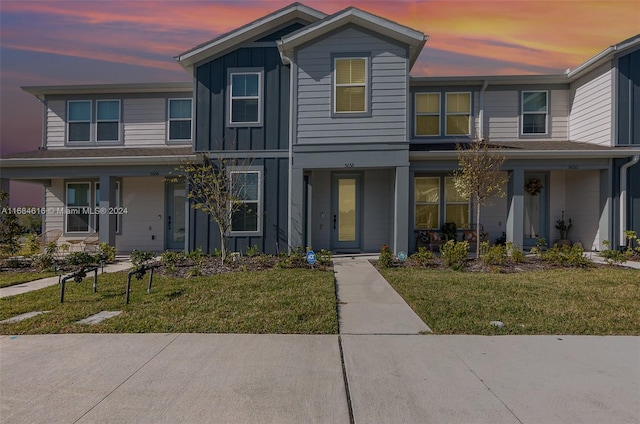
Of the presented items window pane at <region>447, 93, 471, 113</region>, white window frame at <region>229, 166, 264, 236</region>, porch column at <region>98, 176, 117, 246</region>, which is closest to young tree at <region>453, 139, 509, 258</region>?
window pane at <region>447, 93, 471, 113</region>

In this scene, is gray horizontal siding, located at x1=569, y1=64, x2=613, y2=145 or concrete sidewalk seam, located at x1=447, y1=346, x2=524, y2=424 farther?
gray horizontal siding, located at x1=569, y1=64, x2=613, y2=145

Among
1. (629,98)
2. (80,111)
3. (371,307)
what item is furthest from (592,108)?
(80,111)

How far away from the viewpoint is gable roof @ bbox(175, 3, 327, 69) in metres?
10.5

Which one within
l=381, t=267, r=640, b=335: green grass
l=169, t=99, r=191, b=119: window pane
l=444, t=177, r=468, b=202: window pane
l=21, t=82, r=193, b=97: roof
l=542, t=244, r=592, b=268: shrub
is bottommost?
l=381, t=267, r=640, b=335: green grass

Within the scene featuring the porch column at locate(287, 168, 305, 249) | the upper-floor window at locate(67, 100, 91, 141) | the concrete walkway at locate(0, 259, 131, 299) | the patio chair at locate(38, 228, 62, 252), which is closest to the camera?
the concrete walkway at locate(0, 259, 131, 299)

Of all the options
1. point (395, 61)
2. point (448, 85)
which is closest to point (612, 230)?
point (448, 85)

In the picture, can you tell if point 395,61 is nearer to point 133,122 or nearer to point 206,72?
point 206,72

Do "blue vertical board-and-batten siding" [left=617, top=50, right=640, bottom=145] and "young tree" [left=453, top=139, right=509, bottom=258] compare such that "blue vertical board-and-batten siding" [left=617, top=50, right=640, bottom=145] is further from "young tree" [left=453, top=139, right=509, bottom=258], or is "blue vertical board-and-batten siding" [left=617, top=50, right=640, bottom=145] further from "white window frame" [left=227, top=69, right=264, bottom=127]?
"white window frame" [left=227, top=69, right=264, bottom=127]

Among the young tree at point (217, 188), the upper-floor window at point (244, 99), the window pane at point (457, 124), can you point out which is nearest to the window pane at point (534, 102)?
the window pane at point (457, 124)

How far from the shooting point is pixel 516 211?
10742 mm

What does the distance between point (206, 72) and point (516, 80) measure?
1034 centimetres

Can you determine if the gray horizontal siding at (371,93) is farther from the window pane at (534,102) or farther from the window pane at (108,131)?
the window pane at (108,131)

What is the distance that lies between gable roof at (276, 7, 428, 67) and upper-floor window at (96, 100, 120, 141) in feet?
23.3

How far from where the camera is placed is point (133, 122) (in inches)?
512
